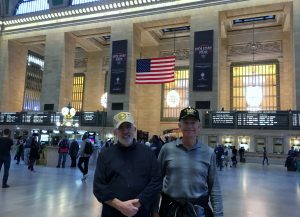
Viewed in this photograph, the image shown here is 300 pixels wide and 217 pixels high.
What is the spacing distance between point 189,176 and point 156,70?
57.1 feet

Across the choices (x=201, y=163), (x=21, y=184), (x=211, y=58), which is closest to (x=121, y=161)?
(x=201, y=163)

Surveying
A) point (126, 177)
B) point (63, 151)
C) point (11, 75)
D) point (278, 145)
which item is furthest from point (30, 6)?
point (126, 177)

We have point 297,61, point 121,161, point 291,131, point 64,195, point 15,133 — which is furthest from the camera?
point 15,133

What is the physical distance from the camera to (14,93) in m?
27.4

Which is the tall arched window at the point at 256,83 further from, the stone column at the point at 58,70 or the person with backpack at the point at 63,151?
the person with backpack at the point at 63,151

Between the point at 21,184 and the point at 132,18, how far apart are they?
17.6 metres

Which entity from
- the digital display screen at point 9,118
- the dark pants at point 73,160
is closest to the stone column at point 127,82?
the digital display screen at point 9,118

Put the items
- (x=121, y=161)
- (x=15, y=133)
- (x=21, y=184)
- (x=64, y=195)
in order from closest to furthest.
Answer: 1. (x=121, y=161)
2. (x=64, y=195)
3. (x=21, y=184)
4. (x=15, y=133)

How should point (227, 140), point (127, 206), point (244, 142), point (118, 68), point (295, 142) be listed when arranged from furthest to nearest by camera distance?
point (118, 68)
point (227, 140)
point (244, 142)
point (295, 142)
point (127, 206)

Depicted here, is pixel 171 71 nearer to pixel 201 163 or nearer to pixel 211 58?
pixel 211 58

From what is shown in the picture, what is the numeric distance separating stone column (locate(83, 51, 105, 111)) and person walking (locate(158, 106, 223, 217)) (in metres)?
27.2

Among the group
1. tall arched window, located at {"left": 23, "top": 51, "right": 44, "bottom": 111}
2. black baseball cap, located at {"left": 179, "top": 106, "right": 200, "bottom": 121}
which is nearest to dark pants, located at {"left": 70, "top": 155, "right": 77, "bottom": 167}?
black baseball cap, located at {"left": 179, "top": 106, "right": 200, "bottom": 121}

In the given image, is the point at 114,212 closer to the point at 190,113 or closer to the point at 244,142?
the point at 190,113

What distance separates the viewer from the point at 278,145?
18.5 metres
